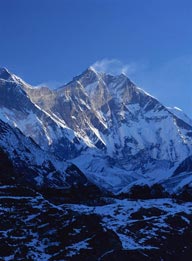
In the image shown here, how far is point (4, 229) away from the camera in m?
110

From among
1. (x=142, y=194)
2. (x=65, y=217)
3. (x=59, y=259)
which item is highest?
(x=142, y=194)

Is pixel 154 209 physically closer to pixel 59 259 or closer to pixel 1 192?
pixel 1 192

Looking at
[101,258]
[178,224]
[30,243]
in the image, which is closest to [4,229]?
[30,243]

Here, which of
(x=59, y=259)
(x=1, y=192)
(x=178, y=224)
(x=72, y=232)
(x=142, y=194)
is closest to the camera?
(x=59, y=259)

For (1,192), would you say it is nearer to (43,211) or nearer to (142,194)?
(43,211)

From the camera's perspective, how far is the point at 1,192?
126625 mm

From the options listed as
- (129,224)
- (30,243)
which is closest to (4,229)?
(30,243)

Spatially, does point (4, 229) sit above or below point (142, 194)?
below

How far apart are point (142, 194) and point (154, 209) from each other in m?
32.5

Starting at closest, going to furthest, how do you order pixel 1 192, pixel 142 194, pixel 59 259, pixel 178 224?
pixel 59 259
pixel 1 192
pixel 178 224
pixel 142 194

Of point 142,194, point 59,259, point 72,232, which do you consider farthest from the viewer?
point 142,194

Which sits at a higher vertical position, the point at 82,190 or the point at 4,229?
the point at 82,190

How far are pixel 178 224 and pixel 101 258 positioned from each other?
30409 mm

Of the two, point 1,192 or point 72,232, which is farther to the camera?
point 1,192
